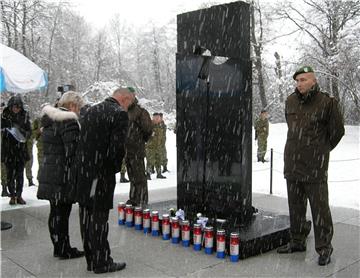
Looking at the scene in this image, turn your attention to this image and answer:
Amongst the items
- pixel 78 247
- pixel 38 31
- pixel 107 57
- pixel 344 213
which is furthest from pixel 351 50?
pixel 107 57

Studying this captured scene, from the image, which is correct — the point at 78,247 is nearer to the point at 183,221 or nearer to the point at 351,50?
the point at 183,221

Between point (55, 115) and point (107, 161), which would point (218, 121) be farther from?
point (55, 115)

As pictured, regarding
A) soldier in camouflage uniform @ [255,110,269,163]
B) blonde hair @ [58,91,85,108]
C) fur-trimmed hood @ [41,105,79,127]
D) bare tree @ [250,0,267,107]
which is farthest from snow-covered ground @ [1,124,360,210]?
bare tree @ [250,0,267,107]

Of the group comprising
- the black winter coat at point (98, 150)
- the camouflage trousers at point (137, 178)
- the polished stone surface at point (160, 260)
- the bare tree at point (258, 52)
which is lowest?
the polished stone surface at point (160, 260)

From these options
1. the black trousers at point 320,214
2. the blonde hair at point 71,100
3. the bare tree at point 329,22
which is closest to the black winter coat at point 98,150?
the blonde hair at point 71,100

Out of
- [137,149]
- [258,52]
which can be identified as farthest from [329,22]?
[137,149]

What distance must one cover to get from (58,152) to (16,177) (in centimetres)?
367

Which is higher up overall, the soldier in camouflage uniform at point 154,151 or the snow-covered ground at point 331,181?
the soldier in camouflage uniform at point 154,151

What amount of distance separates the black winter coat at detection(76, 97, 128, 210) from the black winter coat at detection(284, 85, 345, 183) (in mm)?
1938

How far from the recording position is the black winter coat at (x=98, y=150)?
443 centimetres

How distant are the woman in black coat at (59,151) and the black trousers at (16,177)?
3.39 meters

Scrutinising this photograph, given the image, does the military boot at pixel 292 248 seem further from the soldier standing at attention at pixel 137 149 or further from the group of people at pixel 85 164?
the soldier standing at attention at pixel 137 149

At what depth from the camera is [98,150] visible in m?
4.44

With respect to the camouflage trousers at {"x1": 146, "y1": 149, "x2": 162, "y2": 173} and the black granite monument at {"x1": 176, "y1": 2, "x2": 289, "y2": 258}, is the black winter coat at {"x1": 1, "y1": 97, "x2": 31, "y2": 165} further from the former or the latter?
the camouflage trousers at {"x1": 146, "y1": 149, "x2": 162, "y2": 173}
